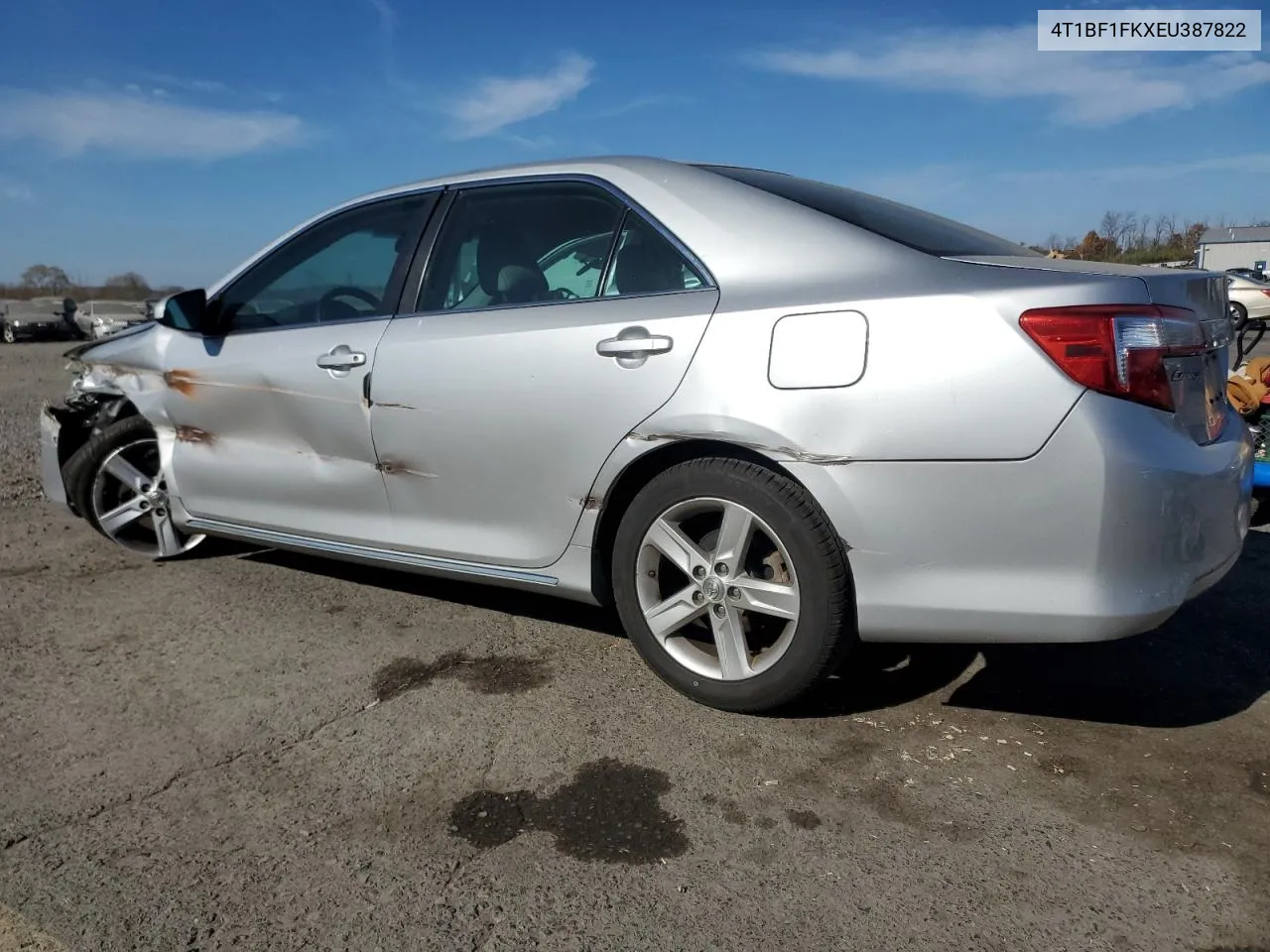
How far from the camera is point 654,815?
2.40 metres

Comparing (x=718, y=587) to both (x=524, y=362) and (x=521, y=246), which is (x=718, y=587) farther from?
(x=521, y=246)

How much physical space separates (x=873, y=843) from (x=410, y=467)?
6.25ft

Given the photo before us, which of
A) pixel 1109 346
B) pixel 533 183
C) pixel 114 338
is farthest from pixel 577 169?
pixel 114 338

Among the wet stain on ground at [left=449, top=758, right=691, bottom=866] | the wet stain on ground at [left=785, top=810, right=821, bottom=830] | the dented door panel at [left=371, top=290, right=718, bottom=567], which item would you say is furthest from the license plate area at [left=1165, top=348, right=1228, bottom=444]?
the wet stain on ground at [left=449, top=758, right=691, bottom=866]

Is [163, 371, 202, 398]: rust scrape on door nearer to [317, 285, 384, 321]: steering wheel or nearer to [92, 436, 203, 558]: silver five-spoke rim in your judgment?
[92, 436, 203, 558]: silver five-spoke rim

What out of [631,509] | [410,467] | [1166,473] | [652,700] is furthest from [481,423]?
[1166,473]

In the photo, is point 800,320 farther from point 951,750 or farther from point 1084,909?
point 1084,909

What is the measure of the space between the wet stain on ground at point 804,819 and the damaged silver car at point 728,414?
1.37ft

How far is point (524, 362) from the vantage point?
10.1 ft

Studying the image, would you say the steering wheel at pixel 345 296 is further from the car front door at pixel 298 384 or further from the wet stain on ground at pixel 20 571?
the wet stain on ground at pixel 20 571

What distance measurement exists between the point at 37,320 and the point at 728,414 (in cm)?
3246

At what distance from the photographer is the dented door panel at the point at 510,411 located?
289cm

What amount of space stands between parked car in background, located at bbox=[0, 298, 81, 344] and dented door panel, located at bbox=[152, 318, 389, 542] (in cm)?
2996

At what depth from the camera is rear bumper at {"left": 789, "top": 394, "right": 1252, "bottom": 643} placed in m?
2.33
